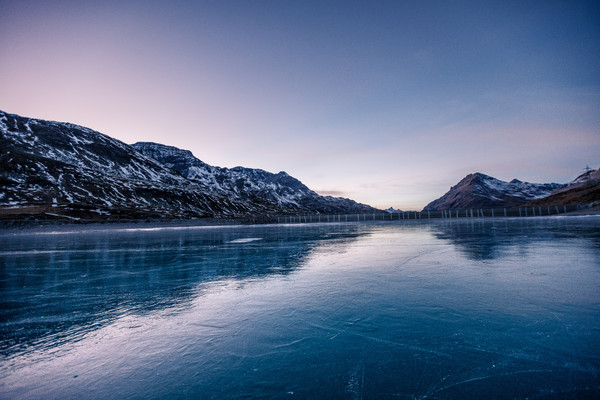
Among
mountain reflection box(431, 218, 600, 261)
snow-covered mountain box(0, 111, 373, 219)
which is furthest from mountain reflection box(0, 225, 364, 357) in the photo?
snow-covered mountain box(0, 111, 373, 219)

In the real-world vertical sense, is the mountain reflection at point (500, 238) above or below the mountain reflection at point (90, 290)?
above

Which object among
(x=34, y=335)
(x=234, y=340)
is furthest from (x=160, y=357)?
(x=34, y=335)

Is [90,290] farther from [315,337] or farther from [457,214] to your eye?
[457,214]

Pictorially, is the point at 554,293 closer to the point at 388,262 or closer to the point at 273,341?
the point at 388,262

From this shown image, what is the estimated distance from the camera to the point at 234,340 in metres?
4.93

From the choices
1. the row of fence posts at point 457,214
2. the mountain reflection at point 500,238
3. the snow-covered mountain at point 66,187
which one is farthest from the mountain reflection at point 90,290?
the snow-covered mountain at point 66,187

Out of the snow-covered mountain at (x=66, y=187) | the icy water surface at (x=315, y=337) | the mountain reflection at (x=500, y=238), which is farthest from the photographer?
the snow-covered mountain at (x=66, y=187)

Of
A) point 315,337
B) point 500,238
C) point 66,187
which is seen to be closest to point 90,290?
point 315,337

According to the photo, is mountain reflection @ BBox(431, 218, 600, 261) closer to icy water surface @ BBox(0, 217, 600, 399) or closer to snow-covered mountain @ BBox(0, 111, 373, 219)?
icy water surface @ BBox(0, 217, 600, 399)

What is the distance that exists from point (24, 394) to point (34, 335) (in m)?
2.46

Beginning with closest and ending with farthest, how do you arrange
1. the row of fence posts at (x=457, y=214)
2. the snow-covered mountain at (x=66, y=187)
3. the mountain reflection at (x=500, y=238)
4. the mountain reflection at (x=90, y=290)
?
the mountain reflection at (x=90, y=290) < the mountain reflection at (x=500, y=238) < the row of fence posts at (x=457, y=214) < the snow-covered mountain at (x=66, y=187)

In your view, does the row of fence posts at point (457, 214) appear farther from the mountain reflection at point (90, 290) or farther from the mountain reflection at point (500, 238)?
the mountain reflection at point (90, 290)

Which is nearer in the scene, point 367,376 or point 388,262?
point 367,376

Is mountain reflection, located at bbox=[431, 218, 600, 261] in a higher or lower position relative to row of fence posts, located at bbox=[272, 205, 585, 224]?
lower
